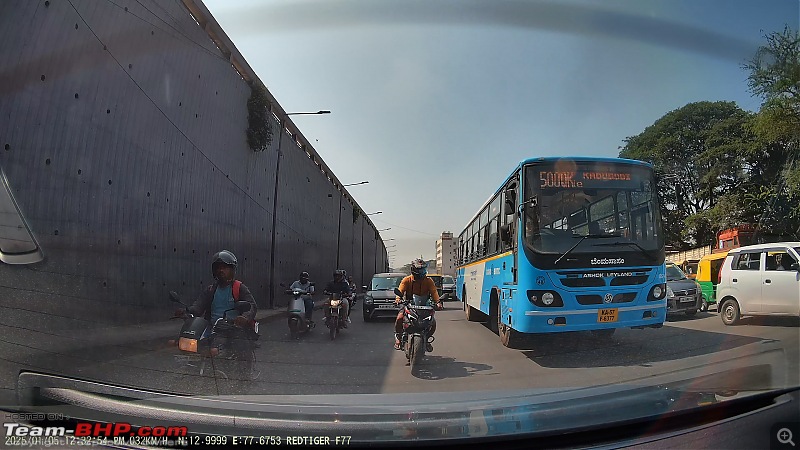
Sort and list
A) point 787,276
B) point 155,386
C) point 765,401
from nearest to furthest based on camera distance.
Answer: point 765,401 → point 155,386 → point 787,276

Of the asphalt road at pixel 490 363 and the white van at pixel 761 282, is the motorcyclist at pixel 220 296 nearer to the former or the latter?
the asphalt road at pixel 490 363

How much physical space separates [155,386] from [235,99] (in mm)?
11888

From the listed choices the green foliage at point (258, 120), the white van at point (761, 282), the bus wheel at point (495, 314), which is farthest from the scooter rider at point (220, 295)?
the green foliage at point (258, 120)

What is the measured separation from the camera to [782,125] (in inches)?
649

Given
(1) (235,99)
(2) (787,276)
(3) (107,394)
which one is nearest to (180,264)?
(1) (235,99)

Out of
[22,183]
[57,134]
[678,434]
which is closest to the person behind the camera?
[678,434]

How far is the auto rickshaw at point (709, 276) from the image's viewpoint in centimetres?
→ 1387

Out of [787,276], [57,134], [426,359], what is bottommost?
[426,359]

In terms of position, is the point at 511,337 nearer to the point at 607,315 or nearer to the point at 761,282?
the point at 607,315

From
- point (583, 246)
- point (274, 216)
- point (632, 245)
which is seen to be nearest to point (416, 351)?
point (583, 246)

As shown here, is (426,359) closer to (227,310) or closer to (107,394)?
(227,310)

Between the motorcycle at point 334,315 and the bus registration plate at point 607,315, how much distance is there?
502 centimetres

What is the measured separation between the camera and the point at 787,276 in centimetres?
859

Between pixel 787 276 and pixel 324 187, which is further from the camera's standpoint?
pixel 324 187
